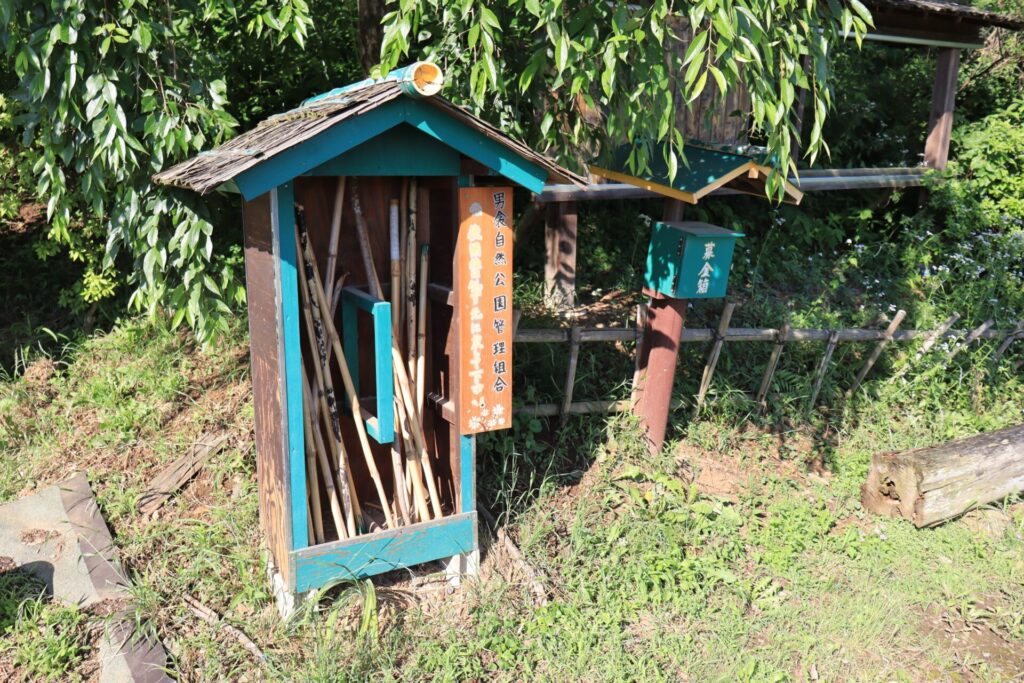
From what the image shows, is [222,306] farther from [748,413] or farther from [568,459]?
[748,413]

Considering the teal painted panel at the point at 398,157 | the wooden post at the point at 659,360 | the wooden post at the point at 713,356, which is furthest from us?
the wooden post at the point at 713,356

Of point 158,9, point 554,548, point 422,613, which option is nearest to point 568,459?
point 554,548

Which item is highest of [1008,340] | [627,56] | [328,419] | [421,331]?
[627,56]

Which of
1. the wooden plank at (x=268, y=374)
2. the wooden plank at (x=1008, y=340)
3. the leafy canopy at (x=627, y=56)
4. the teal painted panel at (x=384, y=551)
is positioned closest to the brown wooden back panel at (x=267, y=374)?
the wooden plank at (x=268, y=374)

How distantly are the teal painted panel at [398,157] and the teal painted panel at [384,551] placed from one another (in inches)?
66.7

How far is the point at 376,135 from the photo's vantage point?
3.48 meters

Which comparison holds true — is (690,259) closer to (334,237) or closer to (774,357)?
(774,357)

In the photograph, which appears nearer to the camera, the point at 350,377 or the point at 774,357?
the point at 350,377

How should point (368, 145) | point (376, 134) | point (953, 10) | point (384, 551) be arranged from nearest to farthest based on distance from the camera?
point (376, 134) → point (368, 145) → point (384, 551) → point (953, 10)

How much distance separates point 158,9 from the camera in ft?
14.0

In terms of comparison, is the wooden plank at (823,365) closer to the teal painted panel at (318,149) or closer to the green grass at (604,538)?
the green grass at (604,538)

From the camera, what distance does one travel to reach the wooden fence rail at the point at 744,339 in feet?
17.3

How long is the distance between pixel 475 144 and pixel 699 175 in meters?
1.64

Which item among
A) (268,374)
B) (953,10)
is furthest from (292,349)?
(953,10)
